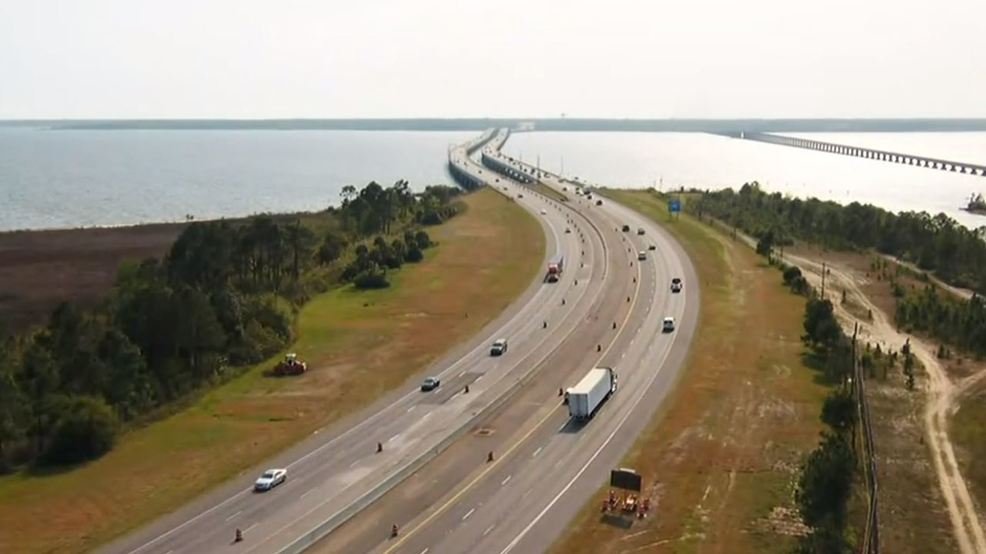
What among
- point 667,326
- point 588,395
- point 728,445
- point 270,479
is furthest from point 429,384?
point 667,326

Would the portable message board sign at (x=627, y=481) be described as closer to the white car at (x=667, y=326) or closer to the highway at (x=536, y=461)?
the highway at (x=536, y=461)

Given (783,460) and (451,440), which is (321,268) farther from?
(783,460)

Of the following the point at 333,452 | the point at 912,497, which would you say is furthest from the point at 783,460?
the point at 333,452

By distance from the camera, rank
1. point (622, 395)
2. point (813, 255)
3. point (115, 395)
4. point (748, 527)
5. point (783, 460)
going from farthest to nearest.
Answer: point (813, 255), point (622, 395), point (115, 395), point (783, 460), point (748, 527)

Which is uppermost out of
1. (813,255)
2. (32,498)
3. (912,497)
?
(813,255)

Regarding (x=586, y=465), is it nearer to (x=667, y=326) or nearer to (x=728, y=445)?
(x=728, y=445)
